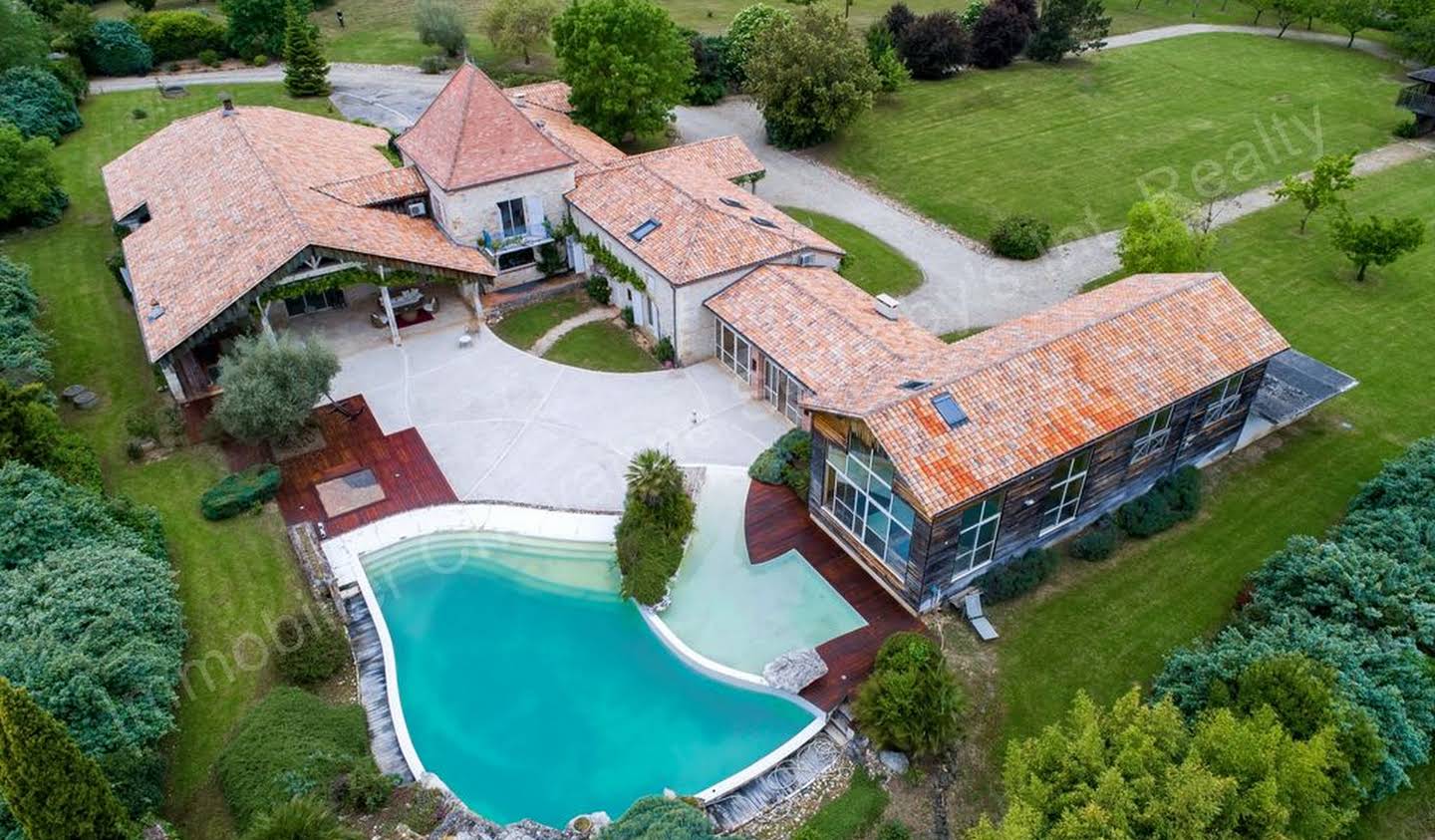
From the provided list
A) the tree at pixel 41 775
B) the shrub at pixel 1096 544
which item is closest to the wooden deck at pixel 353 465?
the tree at pixel 41 775

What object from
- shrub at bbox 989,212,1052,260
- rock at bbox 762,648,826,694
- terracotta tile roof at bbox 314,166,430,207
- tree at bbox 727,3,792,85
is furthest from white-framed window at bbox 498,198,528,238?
tree at bbox 727,3,792,85

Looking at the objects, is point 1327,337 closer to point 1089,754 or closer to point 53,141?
point 1089,754

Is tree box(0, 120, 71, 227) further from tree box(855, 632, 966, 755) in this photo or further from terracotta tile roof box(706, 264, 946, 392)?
tree box(855, 632, 966, 755)

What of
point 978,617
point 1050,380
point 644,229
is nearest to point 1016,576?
point 978,617

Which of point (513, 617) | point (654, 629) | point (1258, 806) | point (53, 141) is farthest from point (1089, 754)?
point (53, 141)

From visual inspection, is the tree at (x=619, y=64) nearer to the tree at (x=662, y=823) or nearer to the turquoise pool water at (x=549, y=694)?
the turquoise pool water at (x=549, y=694)

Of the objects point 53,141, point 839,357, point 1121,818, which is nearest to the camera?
point 1121,818

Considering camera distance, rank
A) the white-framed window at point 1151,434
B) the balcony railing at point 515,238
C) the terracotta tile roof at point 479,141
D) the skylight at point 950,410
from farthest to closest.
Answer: the balcony railing at point 515,238 → the terracotta tile roof at point 479,141 → the white-framed window at point 1151,434 → the skylight at point 950,410
